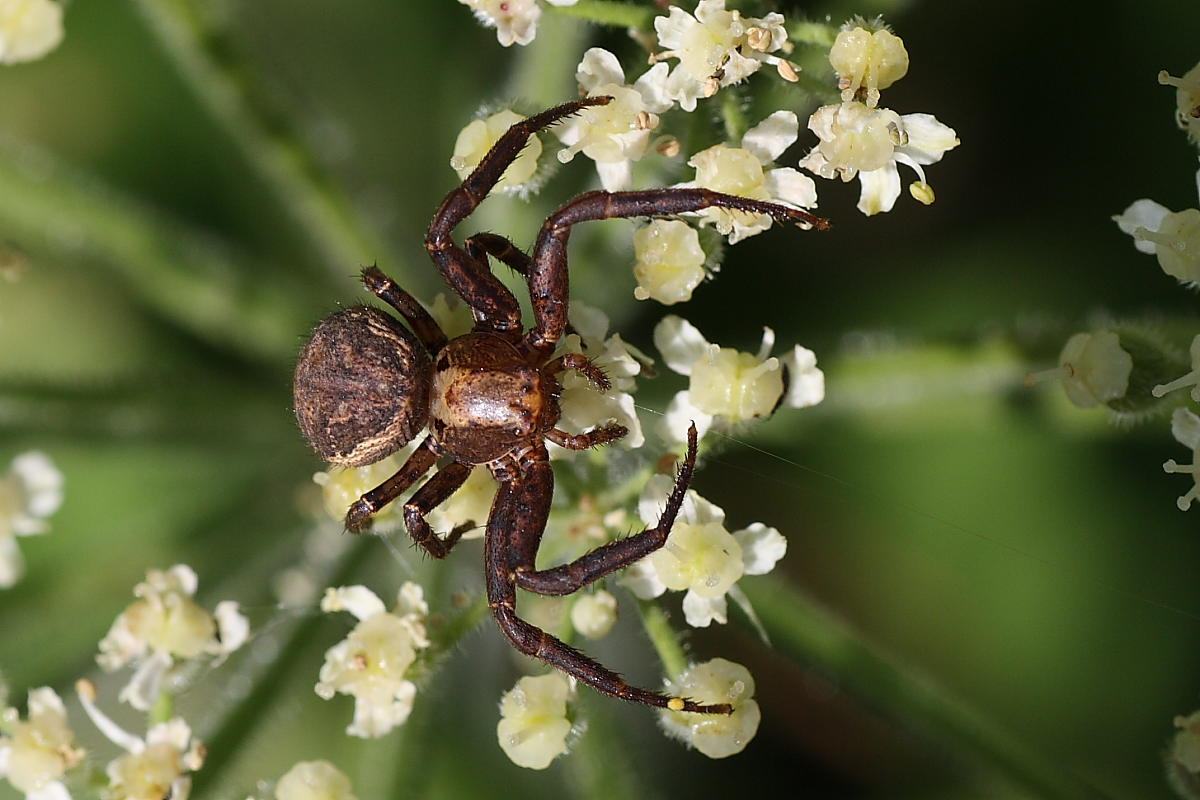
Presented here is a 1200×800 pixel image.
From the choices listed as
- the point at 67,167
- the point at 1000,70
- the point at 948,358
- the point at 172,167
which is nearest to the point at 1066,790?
the point at 948,358

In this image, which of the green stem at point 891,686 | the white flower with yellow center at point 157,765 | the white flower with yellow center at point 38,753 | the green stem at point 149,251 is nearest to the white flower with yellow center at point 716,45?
the green stem at point 891,686

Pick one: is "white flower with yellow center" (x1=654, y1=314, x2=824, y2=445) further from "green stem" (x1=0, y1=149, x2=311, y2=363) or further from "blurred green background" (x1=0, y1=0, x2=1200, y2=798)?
"green stem" (x1=0, y1=149, x2=311, y2=363)

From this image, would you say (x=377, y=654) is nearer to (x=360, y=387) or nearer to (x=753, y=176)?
(x=360, y=387)

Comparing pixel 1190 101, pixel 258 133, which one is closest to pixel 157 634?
pixel 258 133

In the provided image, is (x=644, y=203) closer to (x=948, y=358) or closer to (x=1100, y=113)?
(x=948, y=358)

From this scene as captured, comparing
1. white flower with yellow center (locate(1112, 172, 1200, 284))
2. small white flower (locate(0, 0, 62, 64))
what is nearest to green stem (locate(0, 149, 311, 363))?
small white flower (locate(0, 0, 62, 64))
